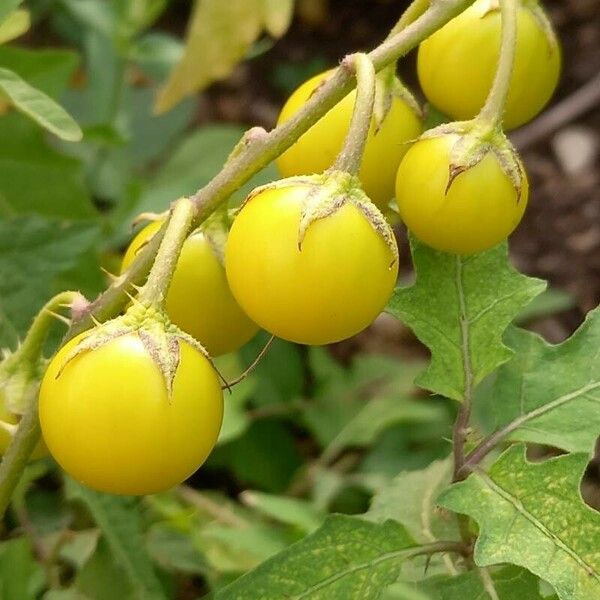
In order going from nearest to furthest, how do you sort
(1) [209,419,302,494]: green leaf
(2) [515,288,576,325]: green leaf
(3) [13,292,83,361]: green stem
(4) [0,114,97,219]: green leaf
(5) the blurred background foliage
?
1. (3) [13,292,83,361]: green stem
2. (5) the blurred background foliage
3. (4) [0,114,97,219]: green leaf
4. (1) [209,419,302,494]: green leaf
5. (2) [515,288,576,325]: green leaf

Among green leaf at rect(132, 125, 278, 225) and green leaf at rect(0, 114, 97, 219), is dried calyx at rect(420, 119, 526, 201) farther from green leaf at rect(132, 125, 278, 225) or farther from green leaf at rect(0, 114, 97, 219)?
green leaf at rect(132, 125, 278, 225)

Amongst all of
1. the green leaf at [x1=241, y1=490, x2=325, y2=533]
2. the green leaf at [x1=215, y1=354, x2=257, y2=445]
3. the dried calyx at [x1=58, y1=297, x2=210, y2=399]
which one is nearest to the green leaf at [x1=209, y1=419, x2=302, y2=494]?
the green leaf at [x1=215, y1=354, x2=257, y2=445]

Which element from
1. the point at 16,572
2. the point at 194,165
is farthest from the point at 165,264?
the point at 194,165

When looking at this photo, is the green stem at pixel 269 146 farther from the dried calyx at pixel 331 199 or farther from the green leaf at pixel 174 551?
the green leaf at pixel 174 551

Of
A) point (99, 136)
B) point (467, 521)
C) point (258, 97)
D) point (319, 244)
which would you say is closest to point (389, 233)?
point (319, 244)

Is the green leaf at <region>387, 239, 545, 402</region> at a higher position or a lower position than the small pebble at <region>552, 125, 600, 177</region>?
higher

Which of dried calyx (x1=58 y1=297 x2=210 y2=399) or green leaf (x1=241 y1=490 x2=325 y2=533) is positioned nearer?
dried calyx (x1=58 y1=297 x2=210 y2=399)
